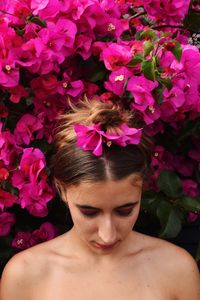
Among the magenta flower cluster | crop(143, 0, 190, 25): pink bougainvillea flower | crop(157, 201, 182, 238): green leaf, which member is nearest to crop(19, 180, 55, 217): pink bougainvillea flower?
the magenta flower cluster

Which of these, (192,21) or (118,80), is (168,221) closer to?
(118,80)

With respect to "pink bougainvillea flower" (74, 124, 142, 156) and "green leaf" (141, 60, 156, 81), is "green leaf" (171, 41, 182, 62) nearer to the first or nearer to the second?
"green leaf" (141, 60, 156, 81)

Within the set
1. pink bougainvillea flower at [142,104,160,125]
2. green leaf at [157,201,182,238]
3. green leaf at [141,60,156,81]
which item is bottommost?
green leaf at [157,201,182,238]

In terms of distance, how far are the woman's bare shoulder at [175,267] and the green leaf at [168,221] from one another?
0.13 ft

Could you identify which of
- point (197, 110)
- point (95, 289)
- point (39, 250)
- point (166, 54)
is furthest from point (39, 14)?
point (95, 289)

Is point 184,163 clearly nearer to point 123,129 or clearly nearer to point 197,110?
point 197,110

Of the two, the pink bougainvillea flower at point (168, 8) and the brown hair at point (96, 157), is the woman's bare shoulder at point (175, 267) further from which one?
the pink bougainvillea flower at point (168, 8)

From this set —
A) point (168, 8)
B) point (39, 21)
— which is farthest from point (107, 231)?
point (168, 8)

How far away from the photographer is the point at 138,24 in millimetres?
2076

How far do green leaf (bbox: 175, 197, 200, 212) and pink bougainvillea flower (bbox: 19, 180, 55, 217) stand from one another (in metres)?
0.38

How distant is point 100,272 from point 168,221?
24cm

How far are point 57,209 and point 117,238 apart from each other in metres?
0.49

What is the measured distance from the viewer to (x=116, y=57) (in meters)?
1.76

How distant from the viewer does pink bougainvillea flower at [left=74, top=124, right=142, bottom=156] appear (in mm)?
1548
